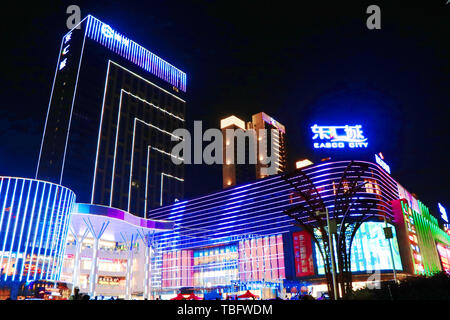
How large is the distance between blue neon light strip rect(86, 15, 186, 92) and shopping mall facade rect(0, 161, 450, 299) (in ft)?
172

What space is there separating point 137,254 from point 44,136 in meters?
44.3

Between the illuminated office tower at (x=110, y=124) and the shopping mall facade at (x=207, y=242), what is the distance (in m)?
14.2

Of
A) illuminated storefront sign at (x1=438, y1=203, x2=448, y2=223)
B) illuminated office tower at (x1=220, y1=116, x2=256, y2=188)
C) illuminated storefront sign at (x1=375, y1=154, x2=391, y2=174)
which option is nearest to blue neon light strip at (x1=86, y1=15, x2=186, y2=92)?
illuminated office tower at (x1=220, y1=116, x2=256, y2=188)

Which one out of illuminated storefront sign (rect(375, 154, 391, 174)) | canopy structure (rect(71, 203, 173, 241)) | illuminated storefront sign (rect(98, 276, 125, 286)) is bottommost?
illuminated storefront sign (rect(98, 276, 125, 286))

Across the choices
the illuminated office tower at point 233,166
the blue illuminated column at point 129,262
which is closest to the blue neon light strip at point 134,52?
the illuminated office tower at point 233,166

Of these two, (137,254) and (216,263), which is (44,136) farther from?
(216,263)

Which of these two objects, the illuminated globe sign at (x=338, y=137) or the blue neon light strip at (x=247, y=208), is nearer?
the illuminated globe sign at (x=338, y=137)

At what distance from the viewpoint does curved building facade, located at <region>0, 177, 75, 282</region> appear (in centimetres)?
4462

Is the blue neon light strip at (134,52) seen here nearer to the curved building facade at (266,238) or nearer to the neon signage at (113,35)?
the neon signage at (113,35)

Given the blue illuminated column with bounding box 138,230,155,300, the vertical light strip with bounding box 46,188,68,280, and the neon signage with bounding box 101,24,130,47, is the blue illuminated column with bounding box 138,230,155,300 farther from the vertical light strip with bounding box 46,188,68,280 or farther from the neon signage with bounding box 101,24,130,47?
the neon signage with bounding box 101,24,130,47

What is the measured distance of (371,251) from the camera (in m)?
67.7

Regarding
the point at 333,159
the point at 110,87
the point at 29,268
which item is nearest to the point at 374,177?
the point at 333,159

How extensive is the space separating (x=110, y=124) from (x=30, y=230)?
62.6 metres

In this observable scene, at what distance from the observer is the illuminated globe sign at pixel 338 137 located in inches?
2813
